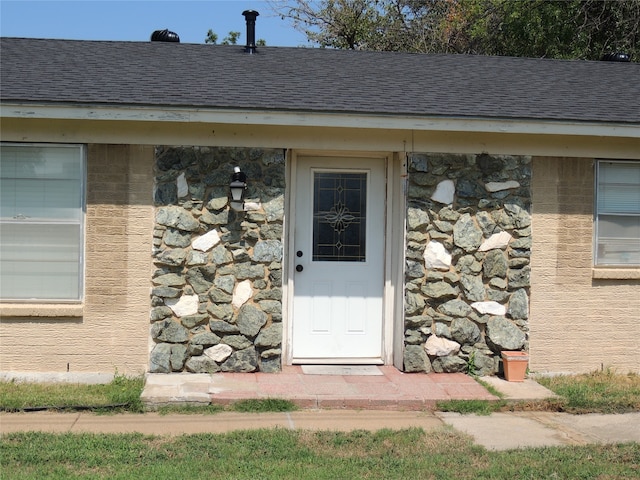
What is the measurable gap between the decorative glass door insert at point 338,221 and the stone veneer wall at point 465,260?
0.64 m

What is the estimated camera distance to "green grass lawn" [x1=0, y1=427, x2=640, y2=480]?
528 centimetres

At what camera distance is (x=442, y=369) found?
8.35 m

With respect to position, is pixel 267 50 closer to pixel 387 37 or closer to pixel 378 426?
pixel 378 426

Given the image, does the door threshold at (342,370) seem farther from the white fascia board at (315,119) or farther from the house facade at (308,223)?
the white fascia board at (315,119)

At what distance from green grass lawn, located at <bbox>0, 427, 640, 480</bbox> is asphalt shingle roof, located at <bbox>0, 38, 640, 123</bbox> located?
3310mm

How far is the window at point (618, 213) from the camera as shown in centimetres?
860

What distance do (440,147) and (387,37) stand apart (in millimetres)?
14844

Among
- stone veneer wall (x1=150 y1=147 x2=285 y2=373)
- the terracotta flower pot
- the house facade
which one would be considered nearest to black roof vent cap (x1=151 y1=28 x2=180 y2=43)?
the house facade

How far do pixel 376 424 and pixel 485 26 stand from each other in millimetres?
13939

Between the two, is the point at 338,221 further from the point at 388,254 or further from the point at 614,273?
the point at 614,273

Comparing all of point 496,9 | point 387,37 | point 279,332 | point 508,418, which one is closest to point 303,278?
point 279,332

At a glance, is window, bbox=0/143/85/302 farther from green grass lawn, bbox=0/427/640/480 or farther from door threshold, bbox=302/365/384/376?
door threshold, bbox=302/365/384/376

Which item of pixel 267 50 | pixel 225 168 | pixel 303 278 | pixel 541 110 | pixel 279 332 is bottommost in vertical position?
pixel 279 332

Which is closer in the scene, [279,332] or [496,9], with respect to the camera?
[279,332]
